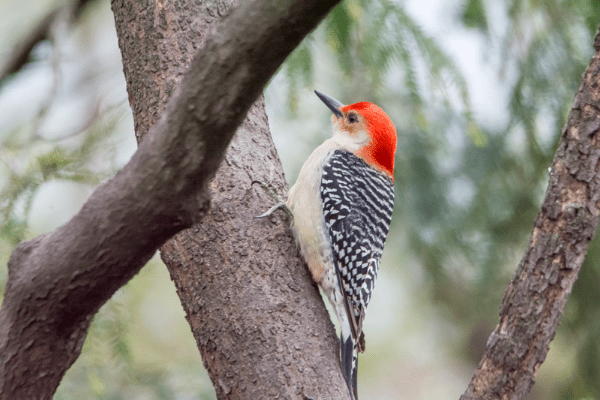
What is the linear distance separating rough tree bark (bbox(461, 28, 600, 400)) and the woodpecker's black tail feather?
0.65 m

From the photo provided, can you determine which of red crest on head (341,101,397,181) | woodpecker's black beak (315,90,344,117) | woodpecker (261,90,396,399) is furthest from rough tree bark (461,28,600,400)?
woodpecker's black beak (315,90,344,117)

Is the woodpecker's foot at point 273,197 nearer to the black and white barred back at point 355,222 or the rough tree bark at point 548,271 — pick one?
the black and white barred back at point 355,222

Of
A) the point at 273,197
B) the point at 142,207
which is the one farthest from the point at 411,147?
the point at 142,207

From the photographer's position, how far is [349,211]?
3.32 metres

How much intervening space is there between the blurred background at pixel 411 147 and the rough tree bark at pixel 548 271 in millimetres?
1356

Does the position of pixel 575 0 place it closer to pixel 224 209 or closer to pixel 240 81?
pixel 224 209

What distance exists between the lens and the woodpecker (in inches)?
119

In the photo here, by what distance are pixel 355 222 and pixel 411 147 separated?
4.07ft

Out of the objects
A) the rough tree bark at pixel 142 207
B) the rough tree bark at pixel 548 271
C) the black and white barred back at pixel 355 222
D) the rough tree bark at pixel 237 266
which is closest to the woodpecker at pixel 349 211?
the black and white barred back at pixel 355 222

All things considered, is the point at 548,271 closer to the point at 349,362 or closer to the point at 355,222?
the point at 349,362

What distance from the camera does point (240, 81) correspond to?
1.44m

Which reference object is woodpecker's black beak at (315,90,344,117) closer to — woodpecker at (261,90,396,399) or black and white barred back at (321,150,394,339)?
woodpecker at (261,90,396,399)

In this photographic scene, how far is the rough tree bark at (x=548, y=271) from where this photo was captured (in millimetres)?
2021

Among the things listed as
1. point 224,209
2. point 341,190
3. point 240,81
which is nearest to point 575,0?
point 341,190
